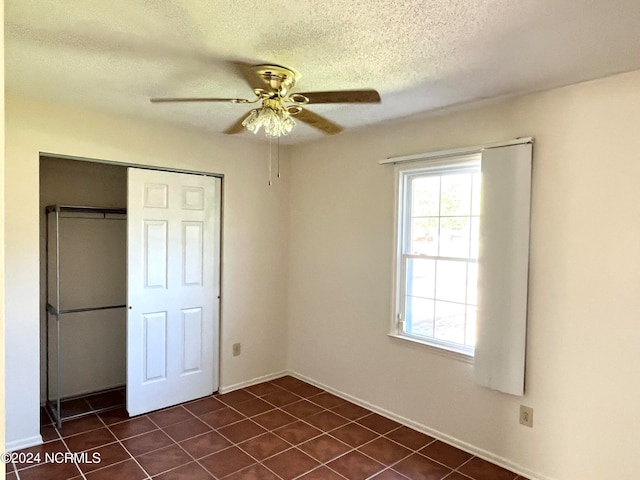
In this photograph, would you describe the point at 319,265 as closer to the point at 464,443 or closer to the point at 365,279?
the point at 365,279

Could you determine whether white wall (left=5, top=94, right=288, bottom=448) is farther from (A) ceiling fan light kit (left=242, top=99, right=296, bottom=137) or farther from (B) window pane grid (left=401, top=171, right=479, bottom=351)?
(A) ceiling fan light kit (left=242, top=99, right=296, bottom=137)

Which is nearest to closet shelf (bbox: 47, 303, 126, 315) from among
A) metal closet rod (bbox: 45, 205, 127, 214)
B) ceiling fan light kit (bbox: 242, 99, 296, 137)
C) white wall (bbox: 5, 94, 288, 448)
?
white wall (bbox: 5, 94, 288, 448)

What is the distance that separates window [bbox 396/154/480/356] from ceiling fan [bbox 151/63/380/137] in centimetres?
121

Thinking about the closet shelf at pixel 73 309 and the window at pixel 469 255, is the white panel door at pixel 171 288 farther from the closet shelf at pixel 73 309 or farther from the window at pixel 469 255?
the window at pixel 469 255

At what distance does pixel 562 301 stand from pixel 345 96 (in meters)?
1.72

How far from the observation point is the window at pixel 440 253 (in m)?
2.91

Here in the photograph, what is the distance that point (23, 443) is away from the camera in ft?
9.28

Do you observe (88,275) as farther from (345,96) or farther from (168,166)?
(345,96)

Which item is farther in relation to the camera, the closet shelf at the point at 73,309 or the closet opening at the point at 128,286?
the closet opening at the point at 128,286

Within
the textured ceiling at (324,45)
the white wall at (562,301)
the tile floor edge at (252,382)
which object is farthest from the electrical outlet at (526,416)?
the tile floor edge at (252,382)

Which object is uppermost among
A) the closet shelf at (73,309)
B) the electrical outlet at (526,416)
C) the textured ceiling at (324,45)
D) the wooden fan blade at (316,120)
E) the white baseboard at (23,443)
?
the textured ceiling at (324,45)

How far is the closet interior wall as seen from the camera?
357cm

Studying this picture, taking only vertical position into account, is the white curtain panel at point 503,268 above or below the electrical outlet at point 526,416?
above

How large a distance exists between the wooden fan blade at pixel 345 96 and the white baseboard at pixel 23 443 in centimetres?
→ 292
